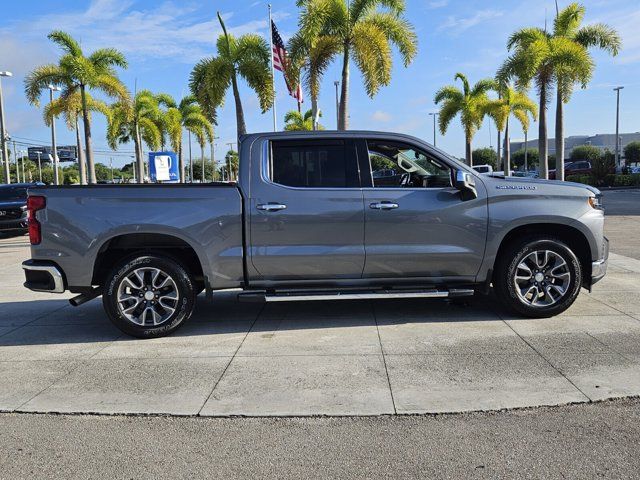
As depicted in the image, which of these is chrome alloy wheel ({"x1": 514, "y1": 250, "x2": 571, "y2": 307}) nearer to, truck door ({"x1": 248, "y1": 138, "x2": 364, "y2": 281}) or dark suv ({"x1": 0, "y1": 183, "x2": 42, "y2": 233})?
truck door ({"x1": 248, "y1": 138, "x2": 364, "y2": 281})

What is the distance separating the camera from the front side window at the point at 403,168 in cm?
582

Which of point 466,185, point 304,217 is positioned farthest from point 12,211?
point 466,185

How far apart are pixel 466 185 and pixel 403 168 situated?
0.88 meters

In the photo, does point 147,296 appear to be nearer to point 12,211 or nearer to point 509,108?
point 12,211

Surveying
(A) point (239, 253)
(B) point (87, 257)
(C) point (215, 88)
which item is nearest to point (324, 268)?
(A) point (239, 253)

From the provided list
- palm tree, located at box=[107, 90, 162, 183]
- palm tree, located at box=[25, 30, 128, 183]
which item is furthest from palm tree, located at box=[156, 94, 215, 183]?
palm tree, located at box=[25, 30, 128, 183]

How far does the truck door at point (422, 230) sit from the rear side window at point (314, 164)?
20cm

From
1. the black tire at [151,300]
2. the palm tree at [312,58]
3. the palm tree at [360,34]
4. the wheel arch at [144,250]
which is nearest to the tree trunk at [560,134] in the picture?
the palm tree at [360,34]

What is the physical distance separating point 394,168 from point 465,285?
1484 millimetres

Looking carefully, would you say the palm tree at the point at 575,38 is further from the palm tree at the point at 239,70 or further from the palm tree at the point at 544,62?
the palm tree at the point at 239,70

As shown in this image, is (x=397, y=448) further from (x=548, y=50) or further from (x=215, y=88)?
(x=548, y=50)

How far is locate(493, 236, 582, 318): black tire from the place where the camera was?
575cm

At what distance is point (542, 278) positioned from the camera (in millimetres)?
5812

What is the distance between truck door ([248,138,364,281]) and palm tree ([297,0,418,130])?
12.5m
